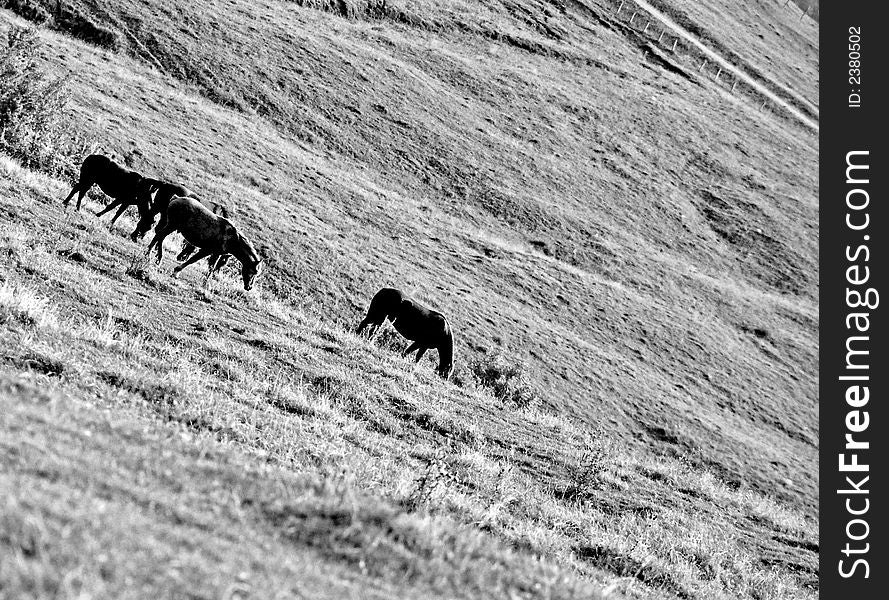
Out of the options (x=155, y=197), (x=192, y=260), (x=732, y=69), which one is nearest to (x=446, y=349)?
(x=192, y=260)

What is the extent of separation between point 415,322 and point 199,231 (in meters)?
6.12

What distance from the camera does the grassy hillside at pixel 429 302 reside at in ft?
17.9

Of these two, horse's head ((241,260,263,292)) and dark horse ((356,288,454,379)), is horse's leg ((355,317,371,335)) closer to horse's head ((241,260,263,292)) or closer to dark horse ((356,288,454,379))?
dark horse ((356,288,454,379))

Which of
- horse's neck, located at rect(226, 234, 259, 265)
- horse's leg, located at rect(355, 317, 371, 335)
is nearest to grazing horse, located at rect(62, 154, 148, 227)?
horse's neck, located at rect(226, 234, 259, 265)

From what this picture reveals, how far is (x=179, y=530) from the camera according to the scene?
4.63m

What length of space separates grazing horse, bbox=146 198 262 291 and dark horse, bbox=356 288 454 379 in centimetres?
398

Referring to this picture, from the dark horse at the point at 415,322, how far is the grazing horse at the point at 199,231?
3980mm

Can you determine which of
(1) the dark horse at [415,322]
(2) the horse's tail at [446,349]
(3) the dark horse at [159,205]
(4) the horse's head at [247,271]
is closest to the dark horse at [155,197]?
(3) the dark horse at [159,205]

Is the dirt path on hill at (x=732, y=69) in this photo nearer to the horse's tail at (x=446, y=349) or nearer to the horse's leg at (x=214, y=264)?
the horse's tail at (x=446, y=349)

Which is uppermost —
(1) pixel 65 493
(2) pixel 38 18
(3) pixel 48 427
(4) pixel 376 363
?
(1) pixel 65 493

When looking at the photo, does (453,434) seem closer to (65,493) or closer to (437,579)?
(437,579)

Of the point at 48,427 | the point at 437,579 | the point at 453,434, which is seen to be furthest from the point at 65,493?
the point at 453,434
